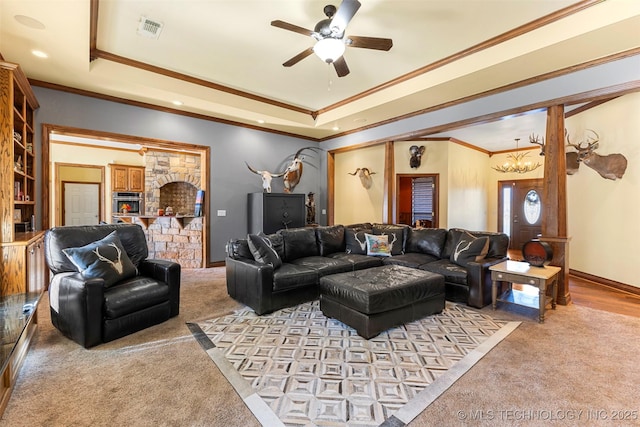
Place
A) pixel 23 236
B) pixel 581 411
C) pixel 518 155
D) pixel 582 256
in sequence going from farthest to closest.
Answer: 1. pixel 518 155
2. pixel 582 256
3. pixel 23 236
4. pixel 581 411

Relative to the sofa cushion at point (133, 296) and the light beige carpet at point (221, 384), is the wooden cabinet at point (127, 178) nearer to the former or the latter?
the light beige carpet at point (221, 384)

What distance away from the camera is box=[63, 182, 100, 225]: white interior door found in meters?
7.52

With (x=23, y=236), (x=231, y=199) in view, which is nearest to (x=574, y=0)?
(x=231, y=199)

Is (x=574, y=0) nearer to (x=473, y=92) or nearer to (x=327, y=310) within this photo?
(x=473, y=92)

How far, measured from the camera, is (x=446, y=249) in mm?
4359

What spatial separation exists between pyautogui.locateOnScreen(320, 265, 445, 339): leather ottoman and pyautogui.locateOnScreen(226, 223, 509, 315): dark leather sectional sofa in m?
0.52

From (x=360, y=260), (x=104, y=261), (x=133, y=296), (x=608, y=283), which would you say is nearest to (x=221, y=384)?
(x=133, y=296)

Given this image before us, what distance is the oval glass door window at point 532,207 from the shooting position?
25.7 ft

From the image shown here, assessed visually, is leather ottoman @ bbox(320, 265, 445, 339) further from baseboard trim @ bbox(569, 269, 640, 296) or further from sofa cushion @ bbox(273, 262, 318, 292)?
baseboard trim @ bbox(569, 269, 640, 296)

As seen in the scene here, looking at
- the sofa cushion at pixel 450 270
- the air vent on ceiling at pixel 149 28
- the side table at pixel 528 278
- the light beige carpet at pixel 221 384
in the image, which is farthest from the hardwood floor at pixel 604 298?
the air vent on ceiling at pixel 149 28

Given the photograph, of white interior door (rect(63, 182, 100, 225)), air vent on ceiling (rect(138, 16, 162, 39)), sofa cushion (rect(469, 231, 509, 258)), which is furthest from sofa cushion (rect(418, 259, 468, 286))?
white interior door (rect(63, 182, 100, 225))

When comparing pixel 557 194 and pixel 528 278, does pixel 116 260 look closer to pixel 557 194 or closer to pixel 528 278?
pixel 528 278

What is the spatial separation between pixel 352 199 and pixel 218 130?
3833 millimetres

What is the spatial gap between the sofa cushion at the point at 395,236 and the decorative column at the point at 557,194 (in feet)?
6.05
